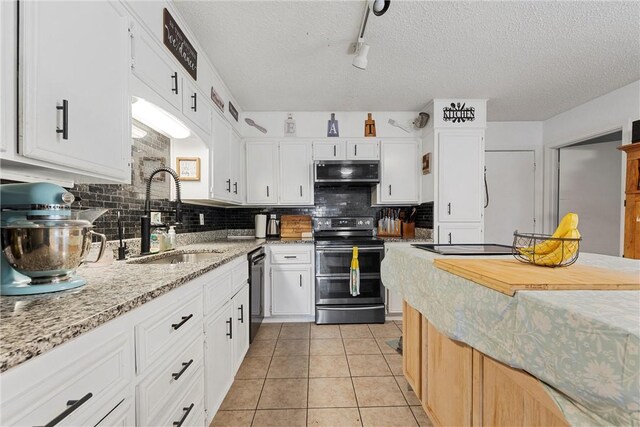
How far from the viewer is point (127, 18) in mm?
1232

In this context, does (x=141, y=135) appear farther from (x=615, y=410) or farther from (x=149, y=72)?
(x=615, y=410)

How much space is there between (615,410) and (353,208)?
3.15 metres

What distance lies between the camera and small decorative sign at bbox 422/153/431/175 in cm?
312

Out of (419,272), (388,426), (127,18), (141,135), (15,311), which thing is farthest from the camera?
(141,135)

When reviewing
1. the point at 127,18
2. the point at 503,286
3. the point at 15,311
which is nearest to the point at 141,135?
the point at 127,18

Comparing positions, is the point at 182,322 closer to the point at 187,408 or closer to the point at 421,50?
the point at 187,408

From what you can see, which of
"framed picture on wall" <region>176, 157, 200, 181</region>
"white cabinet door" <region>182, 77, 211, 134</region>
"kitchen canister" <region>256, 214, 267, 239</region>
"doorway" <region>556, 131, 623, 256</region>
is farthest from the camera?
"doorway" <region>556, 131, 623, 256</region>

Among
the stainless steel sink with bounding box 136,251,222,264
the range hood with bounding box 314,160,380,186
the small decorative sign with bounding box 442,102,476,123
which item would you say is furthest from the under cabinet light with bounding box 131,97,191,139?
the small decorative sign with bounding box 442,102,476,123

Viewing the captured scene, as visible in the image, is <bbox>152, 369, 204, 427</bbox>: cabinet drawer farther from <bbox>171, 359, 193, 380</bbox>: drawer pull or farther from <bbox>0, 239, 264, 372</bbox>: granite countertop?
<bbox>0, 239, 264, 372</bbox>: granite countertop

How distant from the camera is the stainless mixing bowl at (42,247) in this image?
80 cm

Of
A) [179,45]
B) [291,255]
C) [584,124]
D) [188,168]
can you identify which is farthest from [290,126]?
[584,124]

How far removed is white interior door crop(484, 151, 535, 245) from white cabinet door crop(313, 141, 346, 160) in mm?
2088

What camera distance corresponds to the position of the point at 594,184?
361 centimetres

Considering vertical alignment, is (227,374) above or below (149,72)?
below
